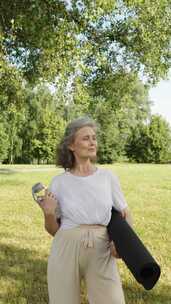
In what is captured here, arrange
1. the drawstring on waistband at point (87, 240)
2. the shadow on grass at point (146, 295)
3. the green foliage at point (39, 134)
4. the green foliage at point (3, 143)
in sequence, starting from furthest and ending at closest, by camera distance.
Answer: the green foliage at point (39, 134) → the green foliage at point (3, 143) → the shadow on grass at point (146, 295) → the drawstring on waistband at point (87, 240)

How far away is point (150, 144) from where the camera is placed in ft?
211

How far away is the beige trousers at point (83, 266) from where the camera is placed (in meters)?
3.23

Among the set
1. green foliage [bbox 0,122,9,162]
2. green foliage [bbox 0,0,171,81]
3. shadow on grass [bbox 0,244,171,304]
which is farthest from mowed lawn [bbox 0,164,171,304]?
green foliage [bbox 0,122,9,162]

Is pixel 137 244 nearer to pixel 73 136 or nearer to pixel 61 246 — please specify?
pixel 61 246

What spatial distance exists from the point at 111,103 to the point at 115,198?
830cm

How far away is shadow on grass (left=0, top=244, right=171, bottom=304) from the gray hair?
251cm

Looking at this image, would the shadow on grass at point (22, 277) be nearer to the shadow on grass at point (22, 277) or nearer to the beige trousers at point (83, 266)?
the shadow on grass at point (22, 277)

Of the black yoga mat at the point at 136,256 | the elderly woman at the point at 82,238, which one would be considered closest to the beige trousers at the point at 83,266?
the elderly woman at the point at 82,238

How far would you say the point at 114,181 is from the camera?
348 centimetres

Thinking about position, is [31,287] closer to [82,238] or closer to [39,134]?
[82,238]

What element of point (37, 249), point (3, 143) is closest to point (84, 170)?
point (37, 249)

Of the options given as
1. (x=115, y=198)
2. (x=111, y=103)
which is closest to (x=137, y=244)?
(x=115, y=198)

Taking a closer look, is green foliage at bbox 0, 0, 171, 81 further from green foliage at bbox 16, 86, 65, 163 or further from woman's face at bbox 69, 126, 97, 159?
green foliage at bbox 16, 86, 65, 163

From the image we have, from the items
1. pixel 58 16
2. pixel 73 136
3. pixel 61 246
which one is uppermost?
pixel 58 16
